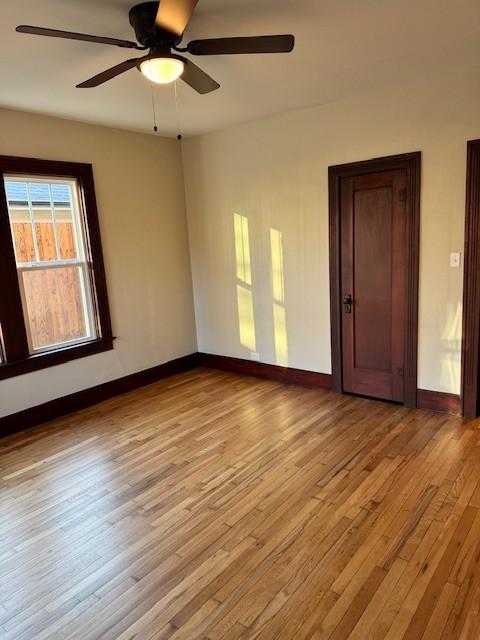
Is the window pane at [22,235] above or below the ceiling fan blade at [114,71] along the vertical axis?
below

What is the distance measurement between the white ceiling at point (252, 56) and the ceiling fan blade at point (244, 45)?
23cm

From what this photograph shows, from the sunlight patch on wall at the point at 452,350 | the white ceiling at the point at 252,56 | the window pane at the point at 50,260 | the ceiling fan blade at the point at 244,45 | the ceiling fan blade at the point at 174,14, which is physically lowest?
the sunlight patch on wall at the point at 452,350

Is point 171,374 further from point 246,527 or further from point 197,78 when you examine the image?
point 197,78

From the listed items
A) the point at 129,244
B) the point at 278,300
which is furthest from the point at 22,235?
the point at 278,300

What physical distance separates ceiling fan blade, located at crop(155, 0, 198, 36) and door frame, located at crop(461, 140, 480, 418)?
2359 millimetres

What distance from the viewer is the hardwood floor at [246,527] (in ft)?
6.07

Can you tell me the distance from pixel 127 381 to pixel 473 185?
3716mm

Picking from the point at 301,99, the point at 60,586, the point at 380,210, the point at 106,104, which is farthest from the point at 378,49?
the point at 60,586

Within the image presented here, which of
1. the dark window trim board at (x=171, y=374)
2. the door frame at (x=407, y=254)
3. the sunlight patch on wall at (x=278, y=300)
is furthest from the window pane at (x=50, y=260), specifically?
the door frame at (x=407, y=254)

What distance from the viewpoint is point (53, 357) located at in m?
4.05

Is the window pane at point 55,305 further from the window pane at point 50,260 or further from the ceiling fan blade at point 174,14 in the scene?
the ceiling fan blade at point 174,14

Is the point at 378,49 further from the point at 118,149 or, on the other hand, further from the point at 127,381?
the point at 127,381

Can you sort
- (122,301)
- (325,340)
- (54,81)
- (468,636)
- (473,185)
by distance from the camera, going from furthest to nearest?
(122,301), (325,340), (473,185), (54,81), (468,636)

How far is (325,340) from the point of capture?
4348 millimetres
